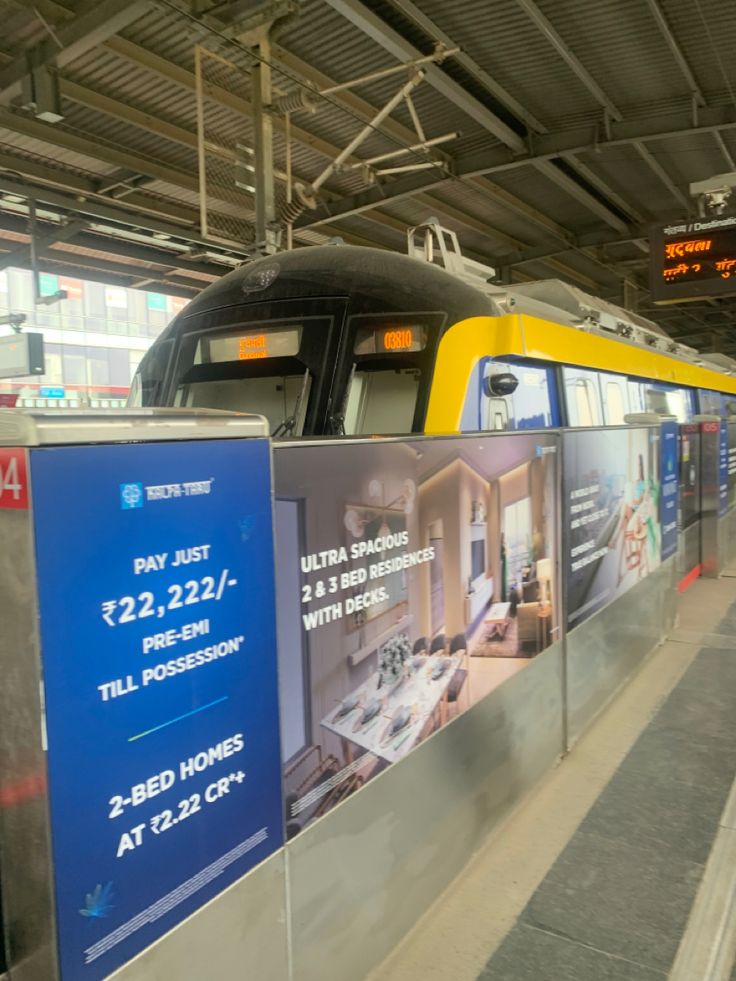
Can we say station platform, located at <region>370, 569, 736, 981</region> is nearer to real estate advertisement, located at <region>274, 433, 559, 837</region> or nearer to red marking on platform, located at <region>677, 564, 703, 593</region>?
real estate advertisement, located at <region>274, 433, 559, 837</region>

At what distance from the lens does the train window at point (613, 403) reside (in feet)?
23.9

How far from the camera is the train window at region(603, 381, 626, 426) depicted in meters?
7.29

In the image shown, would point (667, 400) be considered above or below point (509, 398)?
above

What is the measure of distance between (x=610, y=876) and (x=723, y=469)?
7350mm

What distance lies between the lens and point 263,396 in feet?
17.2

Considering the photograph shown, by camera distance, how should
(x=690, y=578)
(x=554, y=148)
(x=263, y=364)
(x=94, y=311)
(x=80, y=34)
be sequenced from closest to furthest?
1. (x=263, y=364)
2. (x=80, y=34)
3. (x=690, y=578)
4. (x=554, y=148)
5. (x=94, y=311)

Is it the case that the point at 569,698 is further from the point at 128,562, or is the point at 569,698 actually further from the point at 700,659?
the point at 128,562

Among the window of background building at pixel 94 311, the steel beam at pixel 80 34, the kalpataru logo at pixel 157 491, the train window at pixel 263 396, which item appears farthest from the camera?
the window of background building at pixel 94 311

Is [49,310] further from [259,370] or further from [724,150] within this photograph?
[724,150]

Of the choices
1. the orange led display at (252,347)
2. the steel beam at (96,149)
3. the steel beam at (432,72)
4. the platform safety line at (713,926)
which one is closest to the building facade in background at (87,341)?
the steel beam at (96,149)

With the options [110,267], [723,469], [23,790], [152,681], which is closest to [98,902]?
[23,790]

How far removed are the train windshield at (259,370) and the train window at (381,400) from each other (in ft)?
0.90

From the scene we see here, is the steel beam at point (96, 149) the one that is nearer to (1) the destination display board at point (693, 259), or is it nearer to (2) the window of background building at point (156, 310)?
(1) the destination display board at point (693, 259)

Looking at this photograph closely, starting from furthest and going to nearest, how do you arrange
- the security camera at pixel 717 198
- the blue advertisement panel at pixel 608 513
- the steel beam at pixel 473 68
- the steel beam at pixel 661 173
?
the security camera at pixel 717 198, the steel beam at pixel 661 173, the steel beam at pixel 473 68, the blue advertisement panel at pixel 608 513
